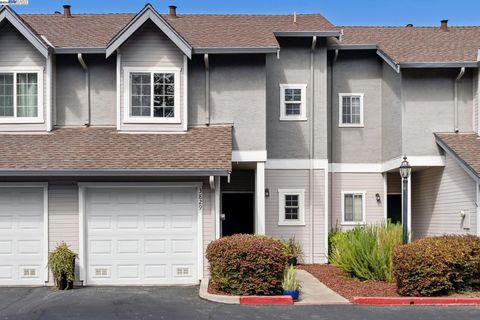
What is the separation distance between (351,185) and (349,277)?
5.99 meters

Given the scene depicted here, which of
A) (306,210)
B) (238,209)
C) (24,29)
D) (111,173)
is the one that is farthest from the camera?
(238,209)

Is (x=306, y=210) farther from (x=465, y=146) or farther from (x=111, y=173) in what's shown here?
(x=111, y=173)

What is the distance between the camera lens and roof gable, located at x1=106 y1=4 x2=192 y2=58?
17953 mm

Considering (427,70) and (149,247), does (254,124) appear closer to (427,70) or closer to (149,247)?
(149,247)

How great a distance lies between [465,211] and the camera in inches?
751

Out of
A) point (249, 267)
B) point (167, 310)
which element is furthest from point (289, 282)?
point (167, 310)

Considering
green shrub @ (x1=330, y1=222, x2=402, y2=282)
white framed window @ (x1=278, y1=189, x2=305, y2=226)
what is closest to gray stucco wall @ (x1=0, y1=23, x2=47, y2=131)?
white framed window @ (x1=278, y1=189, x2=305, y2=226)

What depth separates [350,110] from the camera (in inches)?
882

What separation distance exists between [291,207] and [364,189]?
9.08 feet

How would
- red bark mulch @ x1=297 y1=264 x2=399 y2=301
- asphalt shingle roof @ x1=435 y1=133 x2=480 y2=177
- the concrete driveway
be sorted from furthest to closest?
asphalt shingle roof @ x1=435 y1=133 x2=480 y2=177 → red bark mulch @ x1=297 y1=264 x2=399 y2=301 → the concrete driveway

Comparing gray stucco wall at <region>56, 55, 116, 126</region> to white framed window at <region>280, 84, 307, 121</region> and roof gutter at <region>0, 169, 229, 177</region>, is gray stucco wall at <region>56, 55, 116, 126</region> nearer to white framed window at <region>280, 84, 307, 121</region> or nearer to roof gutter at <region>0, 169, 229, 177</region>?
roof gutter at <region>0, 169, 229, 177</region>

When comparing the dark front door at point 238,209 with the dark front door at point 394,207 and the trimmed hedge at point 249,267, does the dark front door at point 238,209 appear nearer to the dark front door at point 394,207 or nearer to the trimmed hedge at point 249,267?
the dark front door at point 394,207

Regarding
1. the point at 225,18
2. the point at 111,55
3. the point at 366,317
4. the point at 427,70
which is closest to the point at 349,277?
the point at 366,317

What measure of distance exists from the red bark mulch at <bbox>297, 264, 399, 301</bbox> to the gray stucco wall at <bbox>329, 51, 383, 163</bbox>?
5003 millimetres
